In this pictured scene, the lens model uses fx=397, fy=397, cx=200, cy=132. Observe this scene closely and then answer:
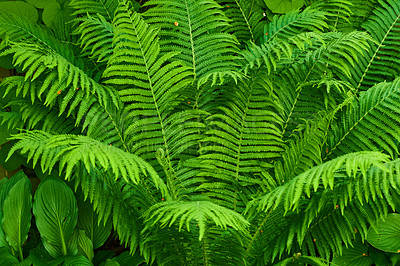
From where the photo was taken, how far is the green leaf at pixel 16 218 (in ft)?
5.16

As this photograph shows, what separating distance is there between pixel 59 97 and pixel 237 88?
0.72 metres

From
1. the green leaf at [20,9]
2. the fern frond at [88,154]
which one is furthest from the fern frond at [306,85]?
the green leaf at [20,9]

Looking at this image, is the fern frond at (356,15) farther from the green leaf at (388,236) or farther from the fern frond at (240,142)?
the green leaf at (388,236)

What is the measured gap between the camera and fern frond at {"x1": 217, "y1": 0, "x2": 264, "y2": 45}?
6.72 ft

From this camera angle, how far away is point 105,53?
65.8 inches

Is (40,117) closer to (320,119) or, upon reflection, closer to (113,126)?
(113,126)

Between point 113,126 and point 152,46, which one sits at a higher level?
point 152,46

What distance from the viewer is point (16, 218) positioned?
1587mm

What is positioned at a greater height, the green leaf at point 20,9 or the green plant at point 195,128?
the green leaf at point 20,9

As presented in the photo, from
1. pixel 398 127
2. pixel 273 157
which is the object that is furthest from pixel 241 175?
pixel 398 127

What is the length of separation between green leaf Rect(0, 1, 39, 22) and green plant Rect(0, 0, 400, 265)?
100 millimetres

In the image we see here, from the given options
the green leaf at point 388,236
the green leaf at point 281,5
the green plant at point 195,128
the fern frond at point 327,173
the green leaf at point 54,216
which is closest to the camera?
the fern frond at point 327,173

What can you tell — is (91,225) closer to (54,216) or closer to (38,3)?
(54,216)

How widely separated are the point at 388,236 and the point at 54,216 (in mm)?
1377
